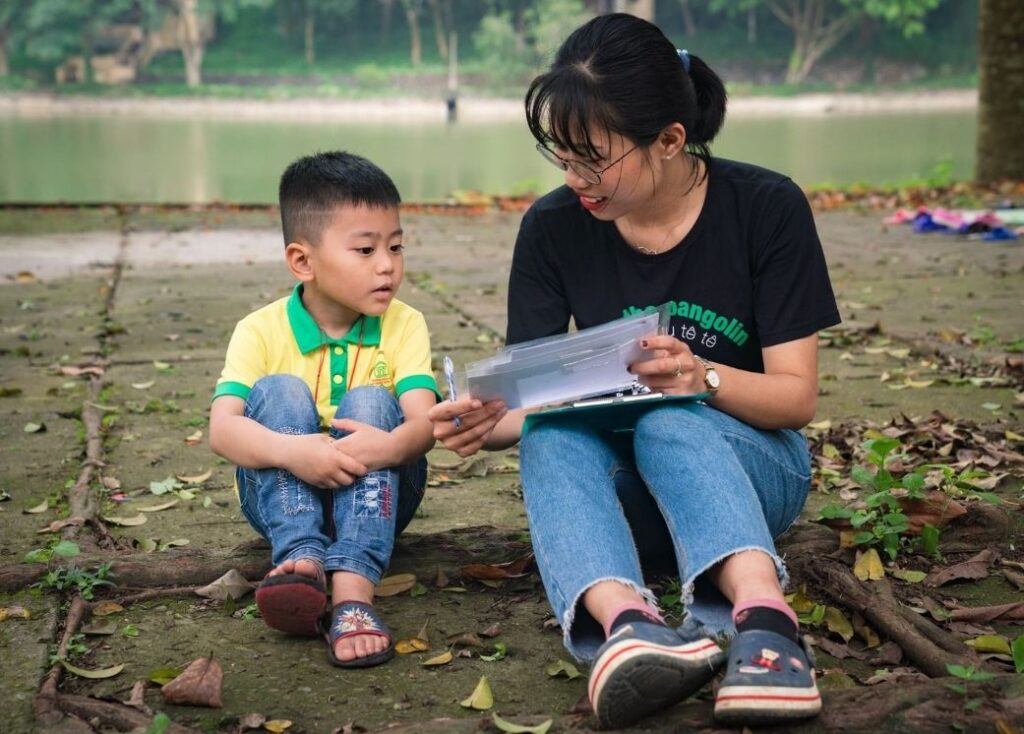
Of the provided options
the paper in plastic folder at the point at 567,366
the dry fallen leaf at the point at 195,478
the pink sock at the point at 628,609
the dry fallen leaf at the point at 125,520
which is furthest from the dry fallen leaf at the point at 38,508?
the pink sock at the point at 628,609

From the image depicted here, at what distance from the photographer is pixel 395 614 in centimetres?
241

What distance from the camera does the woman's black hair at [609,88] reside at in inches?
88.4

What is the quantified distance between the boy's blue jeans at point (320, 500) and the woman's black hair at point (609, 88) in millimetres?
627

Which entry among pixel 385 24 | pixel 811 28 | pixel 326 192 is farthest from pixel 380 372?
pixel 385 24

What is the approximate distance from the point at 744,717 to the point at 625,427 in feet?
2.27

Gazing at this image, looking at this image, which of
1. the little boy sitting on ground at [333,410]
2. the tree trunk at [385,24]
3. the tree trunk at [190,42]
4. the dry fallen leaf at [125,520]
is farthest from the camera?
the tree trunk at [385,24]

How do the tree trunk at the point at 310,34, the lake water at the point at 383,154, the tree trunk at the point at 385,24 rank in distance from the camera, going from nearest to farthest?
the lake water at the point at 383,154 → the tree trunk at the point at 310,34 → the tree trunk at the point at 385,24

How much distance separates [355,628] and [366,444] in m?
0.34

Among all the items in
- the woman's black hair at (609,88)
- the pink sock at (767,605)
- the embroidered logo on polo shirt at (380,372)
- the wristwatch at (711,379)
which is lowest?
the pink sock at (767,605)

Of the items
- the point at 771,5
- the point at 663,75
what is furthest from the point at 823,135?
the point at 663,75

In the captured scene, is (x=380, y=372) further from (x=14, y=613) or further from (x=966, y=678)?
(x=966, y=678)

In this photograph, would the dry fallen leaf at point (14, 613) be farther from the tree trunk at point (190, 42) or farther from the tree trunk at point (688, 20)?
the tree trunk at point (688, 20)

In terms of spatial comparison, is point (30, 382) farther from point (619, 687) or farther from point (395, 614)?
point (619, 687)

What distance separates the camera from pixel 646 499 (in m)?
2.36
